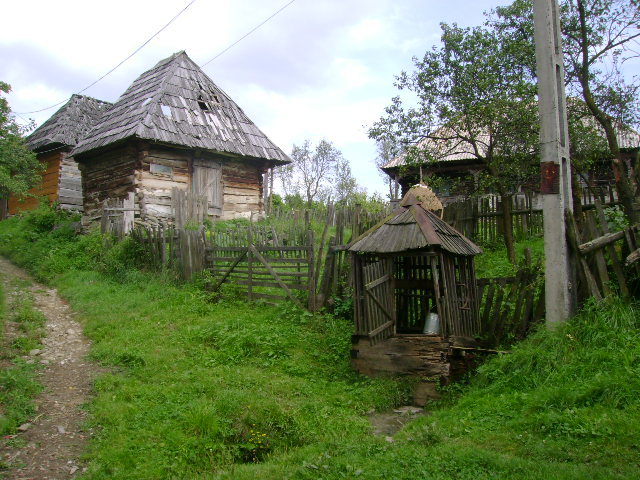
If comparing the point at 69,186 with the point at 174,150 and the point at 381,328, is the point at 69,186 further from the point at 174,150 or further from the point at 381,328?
the point at 381,328

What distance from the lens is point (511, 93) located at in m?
10.7

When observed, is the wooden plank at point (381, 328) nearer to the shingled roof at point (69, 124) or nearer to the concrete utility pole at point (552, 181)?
the concrete utility pole at point (552, 181)

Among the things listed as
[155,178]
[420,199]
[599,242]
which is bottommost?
[599,242]

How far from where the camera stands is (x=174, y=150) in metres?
16.4

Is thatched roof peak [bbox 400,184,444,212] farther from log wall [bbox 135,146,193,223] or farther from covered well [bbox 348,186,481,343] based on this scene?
log wall [bbox 135,146,193,223]

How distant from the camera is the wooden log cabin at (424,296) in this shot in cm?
625

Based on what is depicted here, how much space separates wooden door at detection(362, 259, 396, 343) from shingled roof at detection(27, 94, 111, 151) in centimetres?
1879

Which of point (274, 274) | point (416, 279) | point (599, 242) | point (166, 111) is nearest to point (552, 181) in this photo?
point (599, 242)

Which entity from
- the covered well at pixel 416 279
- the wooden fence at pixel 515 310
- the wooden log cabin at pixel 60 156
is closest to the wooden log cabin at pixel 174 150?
the wooden log cabin at pixel 60 156

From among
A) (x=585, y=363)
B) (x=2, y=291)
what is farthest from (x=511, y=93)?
(x=2, y=291)

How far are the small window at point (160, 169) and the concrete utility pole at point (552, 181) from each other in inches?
490

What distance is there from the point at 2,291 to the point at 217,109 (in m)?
10.3

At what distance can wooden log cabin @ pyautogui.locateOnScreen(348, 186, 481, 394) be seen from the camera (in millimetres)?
6254

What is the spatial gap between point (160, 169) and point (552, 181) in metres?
12.8
